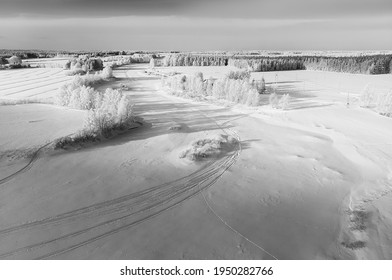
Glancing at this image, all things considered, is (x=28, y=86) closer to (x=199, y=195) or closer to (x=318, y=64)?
(x=199, y=195)

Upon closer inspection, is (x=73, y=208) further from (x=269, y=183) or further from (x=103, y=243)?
(x=269, y=183)

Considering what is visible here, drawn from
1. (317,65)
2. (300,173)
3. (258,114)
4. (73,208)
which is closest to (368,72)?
(317,65)

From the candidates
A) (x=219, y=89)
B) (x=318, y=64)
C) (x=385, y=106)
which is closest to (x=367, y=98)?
(x=385, y=106)

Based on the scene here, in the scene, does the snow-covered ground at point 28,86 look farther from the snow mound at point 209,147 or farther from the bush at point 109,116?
the snow mound at point 209,147

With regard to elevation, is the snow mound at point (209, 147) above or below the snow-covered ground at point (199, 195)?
above

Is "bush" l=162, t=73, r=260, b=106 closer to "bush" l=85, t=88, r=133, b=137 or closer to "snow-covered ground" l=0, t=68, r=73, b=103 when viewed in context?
"bush" l=85, t=88, r=133, b=137

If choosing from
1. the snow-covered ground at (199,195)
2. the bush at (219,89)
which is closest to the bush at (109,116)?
A: the snow-covered ground at (199,195)

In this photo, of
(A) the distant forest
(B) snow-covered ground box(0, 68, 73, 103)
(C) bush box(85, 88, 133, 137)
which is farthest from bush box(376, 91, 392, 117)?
(A) the distant forest

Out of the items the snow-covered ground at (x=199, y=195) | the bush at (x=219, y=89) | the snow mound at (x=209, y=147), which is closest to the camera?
the snow-covered ground at (x=199, y=195)
